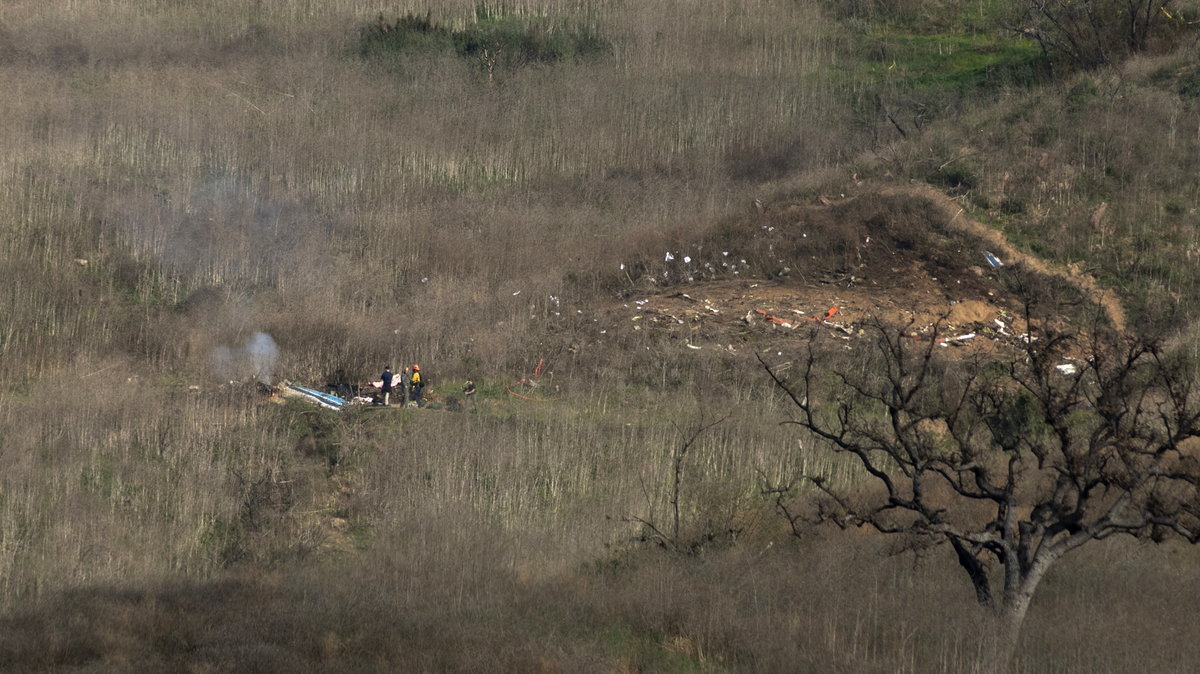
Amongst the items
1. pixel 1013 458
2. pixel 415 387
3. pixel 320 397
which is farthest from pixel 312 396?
pixel 1013 458

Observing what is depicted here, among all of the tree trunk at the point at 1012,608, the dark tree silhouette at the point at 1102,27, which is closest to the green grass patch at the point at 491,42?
the dark tree silhouette at the point at 1102,27

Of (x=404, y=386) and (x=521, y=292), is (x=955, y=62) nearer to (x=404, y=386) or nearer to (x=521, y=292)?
(x=521, y=292)

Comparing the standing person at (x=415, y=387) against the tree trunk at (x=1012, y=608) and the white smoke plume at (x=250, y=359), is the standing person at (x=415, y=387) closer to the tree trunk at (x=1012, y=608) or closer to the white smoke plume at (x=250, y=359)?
the white smoke plume at (x=250, y=359)

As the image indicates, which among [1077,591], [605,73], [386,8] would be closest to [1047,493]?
[1077,591]

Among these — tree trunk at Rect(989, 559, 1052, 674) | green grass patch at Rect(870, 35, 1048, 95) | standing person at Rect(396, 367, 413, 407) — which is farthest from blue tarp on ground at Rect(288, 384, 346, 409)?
green grass patch at Rect(870, 35, 1048, 95)

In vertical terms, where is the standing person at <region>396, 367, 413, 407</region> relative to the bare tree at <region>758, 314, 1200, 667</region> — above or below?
below

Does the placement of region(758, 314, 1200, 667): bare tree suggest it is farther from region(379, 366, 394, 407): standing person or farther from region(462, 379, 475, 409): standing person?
region(379, 366, 394, 407): standing person

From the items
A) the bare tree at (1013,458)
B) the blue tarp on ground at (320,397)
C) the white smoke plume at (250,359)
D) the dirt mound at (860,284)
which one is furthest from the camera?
the dirt mound at (860,284)
